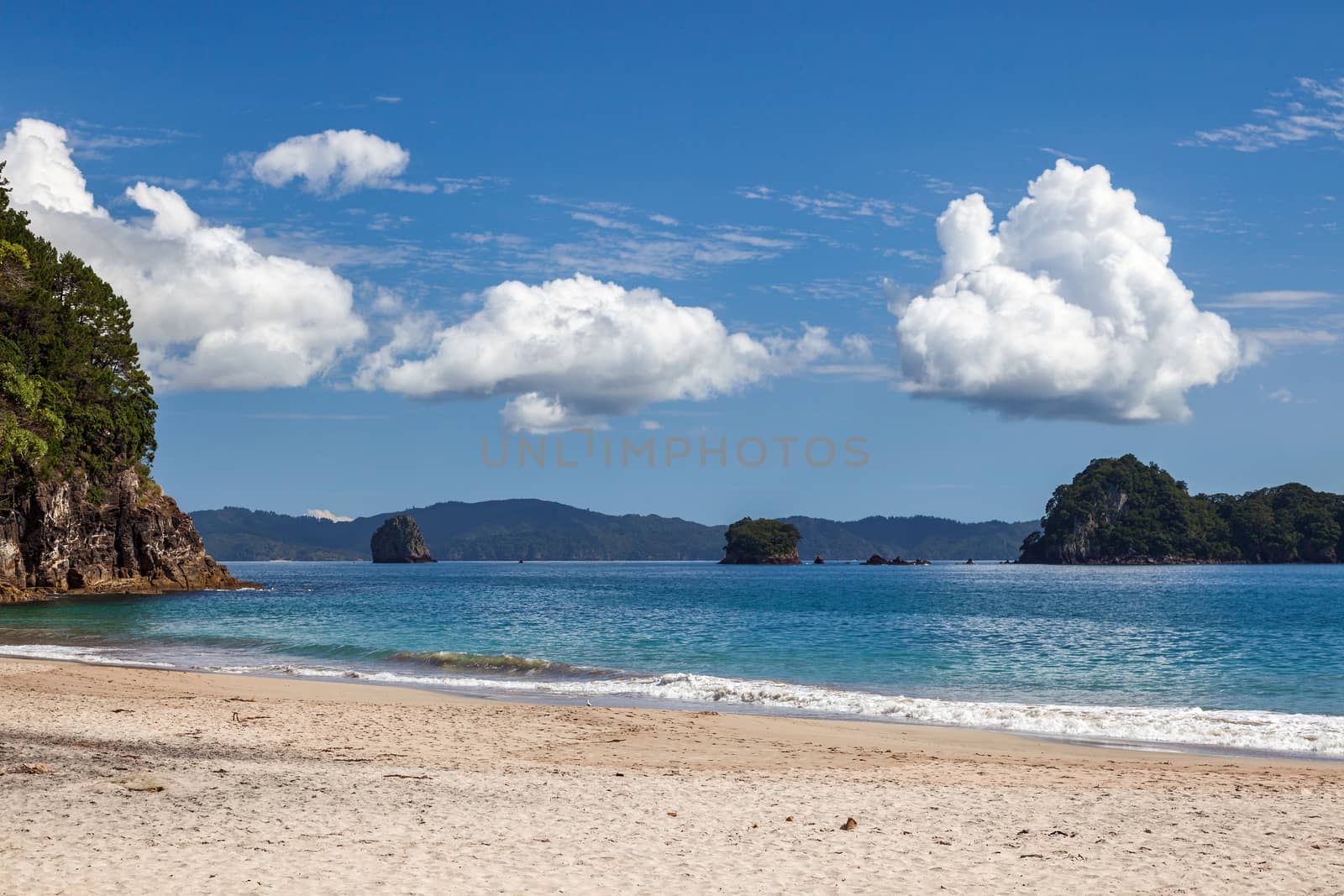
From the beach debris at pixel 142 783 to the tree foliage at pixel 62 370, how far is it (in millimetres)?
36441

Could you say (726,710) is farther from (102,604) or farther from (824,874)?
(102,604)

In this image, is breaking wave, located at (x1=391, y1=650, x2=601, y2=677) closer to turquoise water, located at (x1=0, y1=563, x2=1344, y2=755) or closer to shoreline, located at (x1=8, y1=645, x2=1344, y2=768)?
turquoise water, located at (x1=0, y1=563, x2=1344, y2=755)

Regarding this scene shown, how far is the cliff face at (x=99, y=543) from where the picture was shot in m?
69.2

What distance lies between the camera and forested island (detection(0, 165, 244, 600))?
2336 inches

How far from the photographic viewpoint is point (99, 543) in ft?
263

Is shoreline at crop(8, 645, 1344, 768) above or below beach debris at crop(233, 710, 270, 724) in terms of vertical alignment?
below

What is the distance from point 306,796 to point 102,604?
59.1 m

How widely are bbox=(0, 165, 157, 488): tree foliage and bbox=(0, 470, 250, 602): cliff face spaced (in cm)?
234

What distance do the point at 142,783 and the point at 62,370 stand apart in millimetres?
64151

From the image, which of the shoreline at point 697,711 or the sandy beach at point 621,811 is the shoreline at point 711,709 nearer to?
the shoreline at point 697,711

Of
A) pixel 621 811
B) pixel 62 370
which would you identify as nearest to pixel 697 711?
pixel 621 811

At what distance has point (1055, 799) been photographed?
40.5ft

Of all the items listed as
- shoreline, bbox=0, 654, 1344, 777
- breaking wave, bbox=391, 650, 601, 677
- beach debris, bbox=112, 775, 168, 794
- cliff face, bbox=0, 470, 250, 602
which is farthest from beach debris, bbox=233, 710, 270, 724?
cliff face, bbox=0, 470, 250, 602

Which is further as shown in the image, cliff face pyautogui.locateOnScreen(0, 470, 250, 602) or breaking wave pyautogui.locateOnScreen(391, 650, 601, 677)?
cliff face pyautogui.locateOnScreen(0, 470, 250, 602)
